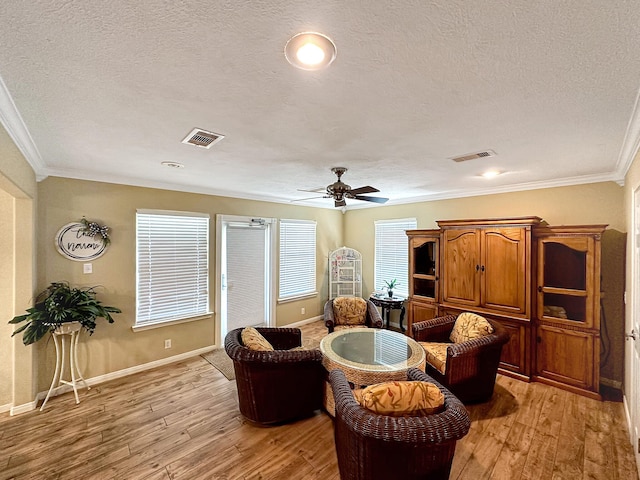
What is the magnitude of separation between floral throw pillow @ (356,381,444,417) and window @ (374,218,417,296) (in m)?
3.55

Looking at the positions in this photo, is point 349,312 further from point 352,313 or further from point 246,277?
point 246,277

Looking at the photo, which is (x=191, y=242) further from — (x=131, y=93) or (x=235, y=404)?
(x=131, y=93)

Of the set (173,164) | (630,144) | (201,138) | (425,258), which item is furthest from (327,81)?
(425,258)

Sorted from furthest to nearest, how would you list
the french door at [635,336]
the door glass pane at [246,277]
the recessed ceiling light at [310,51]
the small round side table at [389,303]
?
1. the small round side table at [389,303]
2. the door glass pane at [246,277]
3. the french door at [635,336]
4. the recessed ceiling light at [310,51]

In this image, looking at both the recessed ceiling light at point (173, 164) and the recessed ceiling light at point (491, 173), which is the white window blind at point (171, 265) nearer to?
the recessed ceiling light at point (173, 164)

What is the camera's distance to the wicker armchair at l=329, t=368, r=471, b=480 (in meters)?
1.44

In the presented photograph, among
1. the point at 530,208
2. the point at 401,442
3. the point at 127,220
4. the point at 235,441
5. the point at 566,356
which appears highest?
the point at 530,208

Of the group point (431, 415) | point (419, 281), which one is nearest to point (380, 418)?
point (431, 415)

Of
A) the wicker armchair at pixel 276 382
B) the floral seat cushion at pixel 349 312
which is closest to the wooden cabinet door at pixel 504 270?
the floral seat cushion at pixel 349 312

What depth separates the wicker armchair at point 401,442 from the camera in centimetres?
144

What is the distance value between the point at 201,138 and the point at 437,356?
307cm

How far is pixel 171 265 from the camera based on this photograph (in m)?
3.80

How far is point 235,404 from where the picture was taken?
2.83 meters

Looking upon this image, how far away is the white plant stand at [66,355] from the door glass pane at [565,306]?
538 centimetres
